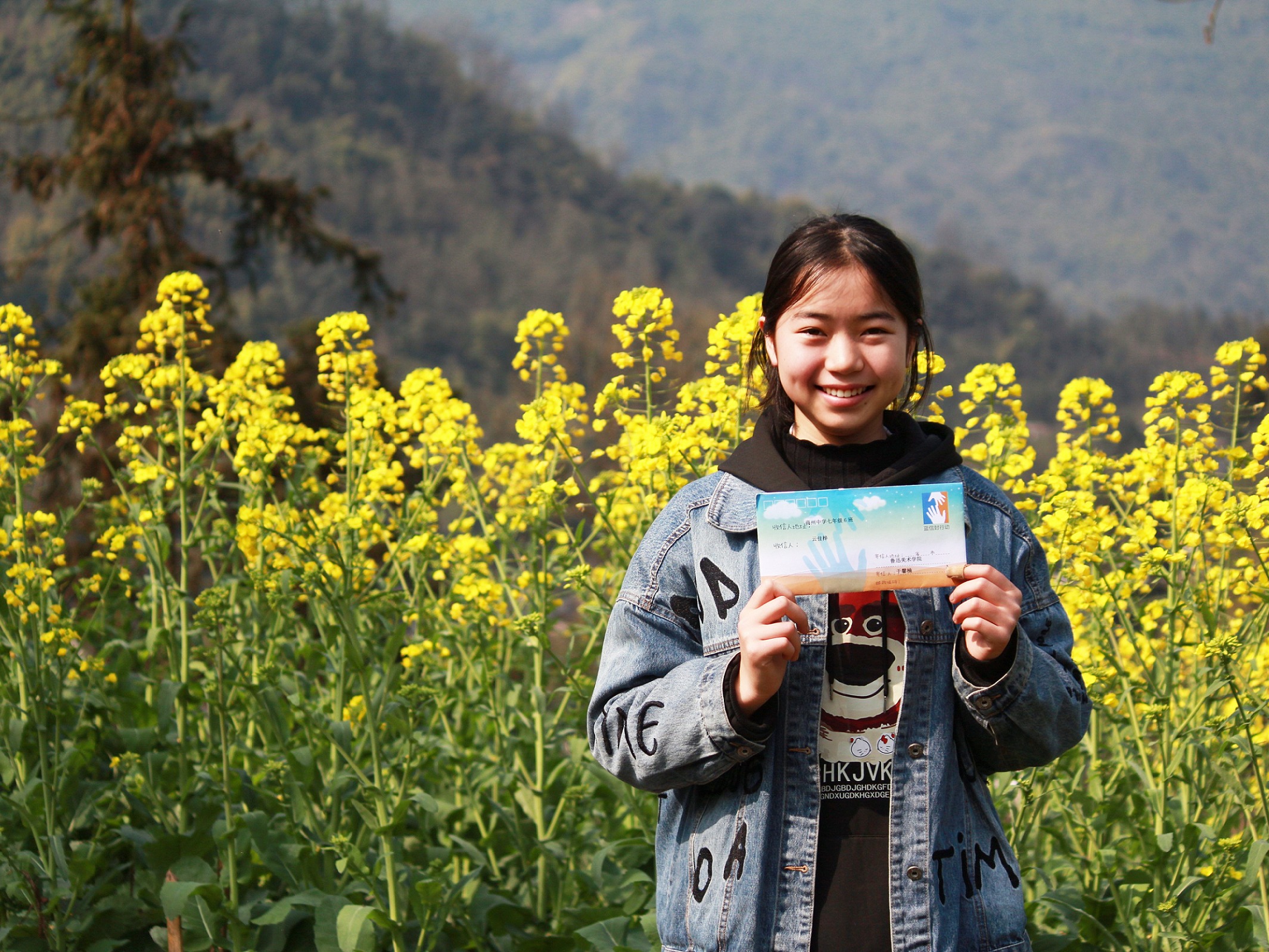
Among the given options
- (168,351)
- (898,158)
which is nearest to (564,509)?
(168,351)

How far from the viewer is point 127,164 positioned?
14086mm

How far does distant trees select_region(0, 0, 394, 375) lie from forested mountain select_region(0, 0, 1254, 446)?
108 ft

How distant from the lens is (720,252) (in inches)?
2714

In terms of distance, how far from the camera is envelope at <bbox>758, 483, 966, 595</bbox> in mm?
1868

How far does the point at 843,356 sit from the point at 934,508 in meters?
0.32

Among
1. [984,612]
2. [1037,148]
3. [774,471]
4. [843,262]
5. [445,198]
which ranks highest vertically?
[1037,148]

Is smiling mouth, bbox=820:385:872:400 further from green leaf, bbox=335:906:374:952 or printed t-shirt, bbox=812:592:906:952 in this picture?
green leaf, bbox=335:906:374:952

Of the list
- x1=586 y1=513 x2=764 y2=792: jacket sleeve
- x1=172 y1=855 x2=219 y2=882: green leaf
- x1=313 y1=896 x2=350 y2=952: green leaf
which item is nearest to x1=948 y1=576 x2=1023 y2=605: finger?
x1=586 y1=513 x2=764 y2=792: jacket sleeve

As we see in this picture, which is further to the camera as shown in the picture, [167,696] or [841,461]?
[167,696]

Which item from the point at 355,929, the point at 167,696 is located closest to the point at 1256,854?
the point at 355,929

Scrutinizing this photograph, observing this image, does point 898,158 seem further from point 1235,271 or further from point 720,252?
point 720,252

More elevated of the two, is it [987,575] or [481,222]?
[481,222]

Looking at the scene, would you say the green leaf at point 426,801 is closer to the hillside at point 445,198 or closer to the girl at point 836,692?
the girl at point 836,692

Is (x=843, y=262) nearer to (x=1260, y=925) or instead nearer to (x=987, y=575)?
(x=987, y=575)
